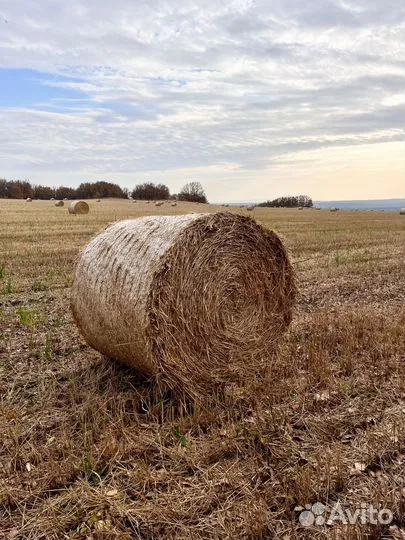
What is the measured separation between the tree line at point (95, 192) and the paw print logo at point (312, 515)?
2599 inches

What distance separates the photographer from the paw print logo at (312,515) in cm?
292

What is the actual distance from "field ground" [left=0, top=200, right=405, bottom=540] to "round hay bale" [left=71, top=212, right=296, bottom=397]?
12.5 inches

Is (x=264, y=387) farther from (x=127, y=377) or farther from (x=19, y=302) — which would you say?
(x=19, y=302)

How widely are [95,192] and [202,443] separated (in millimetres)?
69950

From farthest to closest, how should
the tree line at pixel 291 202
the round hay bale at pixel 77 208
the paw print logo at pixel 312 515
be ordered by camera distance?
the tree line at pixel 291 202 → the round hay bale at pixel 77 208 → the paw print logo at pixel 312 515

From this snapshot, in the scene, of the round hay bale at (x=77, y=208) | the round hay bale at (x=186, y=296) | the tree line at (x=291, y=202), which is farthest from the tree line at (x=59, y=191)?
the round hay bale at (x=186, y=296)

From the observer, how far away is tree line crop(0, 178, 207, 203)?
2739 inches

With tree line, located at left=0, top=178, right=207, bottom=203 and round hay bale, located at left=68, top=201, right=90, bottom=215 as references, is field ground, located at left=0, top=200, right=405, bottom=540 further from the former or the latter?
tree line, located at left=0, top=178, right=207, bottom=203

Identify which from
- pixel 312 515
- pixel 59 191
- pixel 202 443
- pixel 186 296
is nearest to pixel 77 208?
pixel 186 296

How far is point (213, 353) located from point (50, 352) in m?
1.82

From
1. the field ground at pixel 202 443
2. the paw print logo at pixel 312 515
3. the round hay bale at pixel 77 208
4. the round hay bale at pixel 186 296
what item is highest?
the round hay bale at pixel 77 208

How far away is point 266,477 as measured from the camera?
3.41 meters

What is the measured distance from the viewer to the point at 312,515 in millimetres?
2982

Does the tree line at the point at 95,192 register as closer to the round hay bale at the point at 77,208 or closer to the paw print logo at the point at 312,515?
the round hay bale at the point at 77,208
